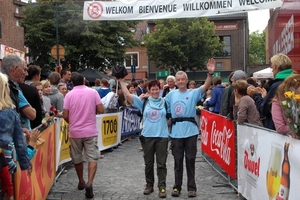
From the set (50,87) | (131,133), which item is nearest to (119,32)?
(131,133)

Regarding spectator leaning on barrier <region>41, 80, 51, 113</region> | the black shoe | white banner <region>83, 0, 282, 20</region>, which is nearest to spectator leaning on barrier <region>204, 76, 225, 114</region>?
white banner <region>83, 0, 282, 20</region>

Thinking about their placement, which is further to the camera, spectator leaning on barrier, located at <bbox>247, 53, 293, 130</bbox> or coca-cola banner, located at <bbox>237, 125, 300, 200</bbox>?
spectator leaning on barrier, located at <bbox>247, 53, 293, 130</bbox>

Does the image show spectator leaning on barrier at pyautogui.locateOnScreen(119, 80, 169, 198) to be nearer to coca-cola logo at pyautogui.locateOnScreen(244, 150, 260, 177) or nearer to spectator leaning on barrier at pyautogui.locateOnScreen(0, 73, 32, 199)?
coca-cola logo at pyautogui.locateOnScreen(244, 150, 260, 177)

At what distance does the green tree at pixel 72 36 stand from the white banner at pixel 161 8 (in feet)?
76.2

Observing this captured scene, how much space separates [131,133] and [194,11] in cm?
622

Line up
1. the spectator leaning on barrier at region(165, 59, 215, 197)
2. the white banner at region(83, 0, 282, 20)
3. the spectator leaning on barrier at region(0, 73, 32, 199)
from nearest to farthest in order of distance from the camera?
the spectator leaning on barrier at region(0, 73, 32, 199) → the spectator leaning on barrier at region(165, 59, 215, 197) → the white banner at region(83, 0, 282, 20)

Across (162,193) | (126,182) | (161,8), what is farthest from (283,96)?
(161,8)

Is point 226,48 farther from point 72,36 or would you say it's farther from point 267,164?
point 267,164

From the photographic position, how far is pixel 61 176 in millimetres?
8664

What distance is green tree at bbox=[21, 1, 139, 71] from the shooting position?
33156mm

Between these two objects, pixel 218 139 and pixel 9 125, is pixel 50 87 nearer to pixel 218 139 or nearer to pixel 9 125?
pixel 218 139

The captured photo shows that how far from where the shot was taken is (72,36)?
34.0m

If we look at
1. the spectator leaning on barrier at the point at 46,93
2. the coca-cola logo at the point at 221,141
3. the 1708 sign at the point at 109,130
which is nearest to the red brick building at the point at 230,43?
the 1708 sign at the point at 109,130

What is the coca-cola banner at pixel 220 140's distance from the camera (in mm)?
7246
